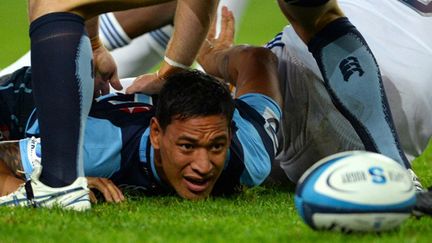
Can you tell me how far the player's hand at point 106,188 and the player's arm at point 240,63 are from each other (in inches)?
40.9

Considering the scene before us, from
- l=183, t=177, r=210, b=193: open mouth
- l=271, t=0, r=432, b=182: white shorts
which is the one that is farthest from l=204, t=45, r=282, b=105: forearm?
l=183, t=177, r=210, b=193: open mouth

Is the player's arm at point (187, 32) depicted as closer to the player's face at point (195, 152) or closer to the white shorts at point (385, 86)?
the player's face at point (195, 152)

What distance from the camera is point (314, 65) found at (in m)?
6.05

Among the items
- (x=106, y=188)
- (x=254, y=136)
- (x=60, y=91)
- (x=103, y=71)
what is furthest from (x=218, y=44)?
(x=60, y=91)

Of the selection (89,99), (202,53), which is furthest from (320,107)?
(89,99)

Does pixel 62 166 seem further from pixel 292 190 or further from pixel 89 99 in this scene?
pixel 292 190

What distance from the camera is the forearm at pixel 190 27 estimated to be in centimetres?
515

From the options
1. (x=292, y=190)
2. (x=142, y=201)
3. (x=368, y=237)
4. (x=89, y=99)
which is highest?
(x=89, y=99)

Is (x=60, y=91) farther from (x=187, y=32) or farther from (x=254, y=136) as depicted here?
(x=254, y=136)

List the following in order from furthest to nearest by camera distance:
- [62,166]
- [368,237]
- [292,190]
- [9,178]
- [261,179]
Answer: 1. [292,190]
2. [261,179]
3. [9,178]
4. [62,166]
5. [368,237]

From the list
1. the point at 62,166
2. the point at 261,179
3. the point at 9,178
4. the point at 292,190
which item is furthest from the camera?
the point at 292,190

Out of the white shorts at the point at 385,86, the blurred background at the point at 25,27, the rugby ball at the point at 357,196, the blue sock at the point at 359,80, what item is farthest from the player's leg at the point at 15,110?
the blurred background at the point at 25,27

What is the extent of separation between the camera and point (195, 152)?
4.85 metres

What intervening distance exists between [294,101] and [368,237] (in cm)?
250
